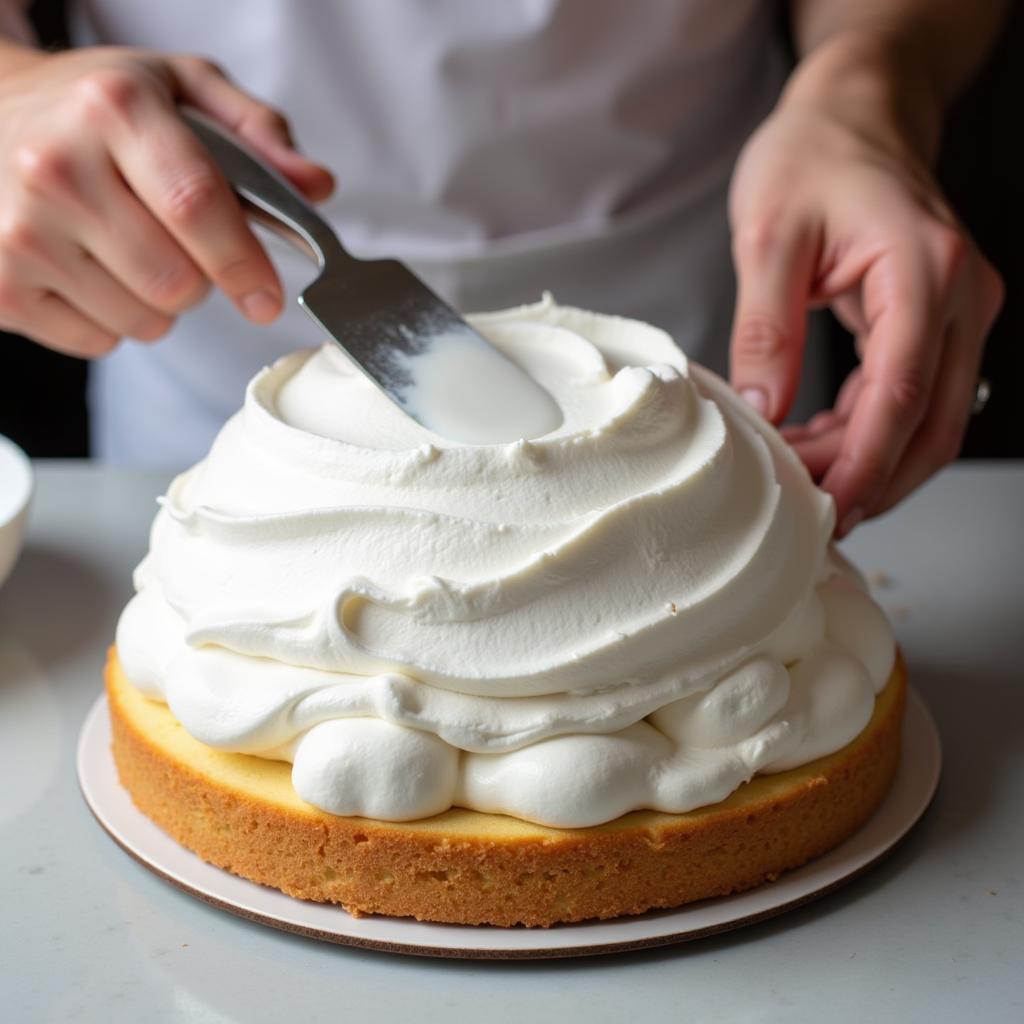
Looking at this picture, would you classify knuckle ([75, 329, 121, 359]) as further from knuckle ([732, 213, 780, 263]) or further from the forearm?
the forearm

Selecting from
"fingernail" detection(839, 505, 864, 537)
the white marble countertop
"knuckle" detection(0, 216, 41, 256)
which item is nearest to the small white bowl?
the white marble countertop

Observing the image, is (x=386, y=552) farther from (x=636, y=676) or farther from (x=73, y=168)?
(x=73, y=168)

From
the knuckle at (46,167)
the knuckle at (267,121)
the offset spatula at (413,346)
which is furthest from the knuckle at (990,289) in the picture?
the knuckle at (46,167)

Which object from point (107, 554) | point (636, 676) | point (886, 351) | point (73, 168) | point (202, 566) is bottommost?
point (107, 554)

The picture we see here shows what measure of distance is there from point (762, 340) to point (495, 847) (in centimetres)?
96

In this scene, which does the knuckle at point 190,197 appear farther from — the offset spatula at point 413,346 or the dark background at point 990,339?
the dark background at point 990,339

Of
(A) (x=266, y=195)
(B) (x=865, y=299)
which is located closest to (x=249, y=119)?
(A) (x=266, y=195)

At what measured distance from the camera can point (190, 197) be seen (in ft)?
6.09

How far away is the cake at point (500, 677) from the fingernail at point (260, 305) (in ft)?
1.30

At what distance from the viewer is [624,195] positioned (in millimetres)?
2715

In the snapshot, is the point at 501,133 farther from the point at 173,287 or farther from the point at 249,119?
the point at 173,287

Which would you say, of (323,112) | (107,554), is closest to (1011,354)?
(323,112)

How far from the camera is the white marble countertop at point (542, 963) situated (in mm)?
1389

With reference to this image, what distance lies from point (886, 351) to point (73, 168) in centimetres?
115
